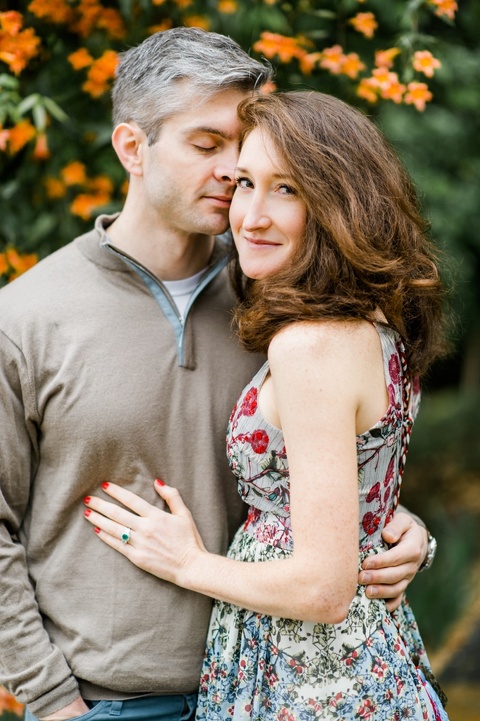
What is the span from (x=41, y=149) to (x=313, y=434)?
151 centimetres

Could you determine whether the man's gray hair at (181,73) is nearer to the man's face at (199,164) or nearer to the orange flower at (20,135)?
the man's face at (199,164)

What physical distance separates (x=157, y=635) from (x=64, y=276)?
907mm

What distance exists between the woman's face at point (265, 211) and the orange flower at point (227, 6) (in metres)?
1.16

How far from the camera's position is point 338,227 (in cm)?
185

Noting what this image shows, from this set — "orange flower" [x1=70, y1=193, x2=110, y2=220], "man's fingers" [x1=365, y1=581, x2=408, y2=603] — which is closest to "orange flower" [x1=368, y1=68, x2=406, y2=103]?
"orange flower" [x1=70, y1=193, x2=110, y2=220]

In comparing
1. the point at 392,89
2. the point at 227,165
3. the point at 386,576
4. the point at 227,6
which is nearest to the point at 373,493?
the point at 386,576

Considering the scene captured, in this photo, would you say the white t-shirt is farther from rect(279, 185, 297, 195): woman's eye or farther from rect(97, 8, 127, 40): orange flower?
rect(97, 8, 127, 40): orange flower

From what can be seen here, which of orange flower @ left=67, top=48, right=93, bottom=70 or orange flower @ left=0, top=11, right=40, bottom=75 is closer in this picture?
orange flower @ left=0, top=11, right=40, bottom=75

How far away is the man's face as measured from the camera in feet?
7.22

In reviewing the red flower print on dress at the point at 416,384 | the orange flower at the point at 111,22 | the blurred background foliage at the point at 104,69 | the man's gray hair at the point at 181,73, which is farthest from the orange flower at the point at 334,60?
the red flower print on dress at the point at 416,384

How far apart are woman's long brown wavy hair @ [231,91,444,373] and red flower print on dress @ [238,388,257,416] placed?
102mm

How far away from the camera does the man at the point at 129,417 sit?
2.06m

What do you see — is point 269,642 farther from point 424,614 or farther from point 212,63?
point 424,614

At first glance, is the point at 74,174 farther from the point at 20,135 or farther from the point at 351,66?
the point at 351,66
